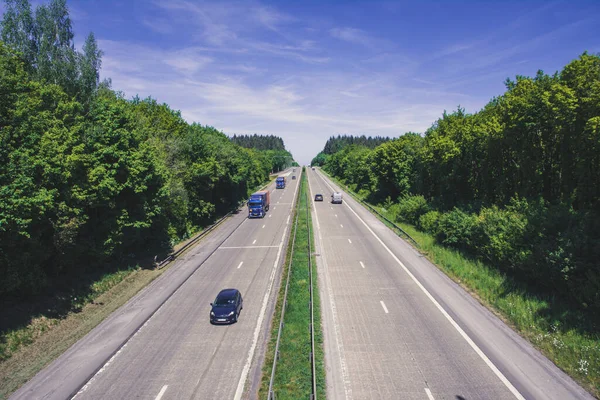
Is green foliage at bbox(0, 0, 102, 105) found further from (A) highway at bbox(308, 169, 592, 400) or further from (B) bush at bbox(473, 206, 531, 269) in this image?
(B) bush at bbox(473, 206, 531, 269)

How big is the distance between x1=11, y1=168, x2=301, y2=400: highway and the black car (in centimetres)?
44

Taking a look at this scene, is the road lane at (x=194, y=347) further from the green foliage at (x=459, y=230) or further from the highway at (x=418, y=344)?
the green foliage at (x=459, y=230)

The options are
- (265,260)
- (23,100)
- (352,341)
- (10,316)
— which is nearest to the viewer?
(352,341)

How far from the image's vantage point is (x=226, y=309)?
20219 millimetres

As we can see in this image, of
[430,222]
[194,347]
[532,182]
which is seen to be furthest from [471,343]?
[430,222]

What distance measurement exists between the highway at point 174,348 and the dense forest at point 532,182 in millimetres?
17628

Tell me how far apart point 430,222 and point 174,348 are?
107ft

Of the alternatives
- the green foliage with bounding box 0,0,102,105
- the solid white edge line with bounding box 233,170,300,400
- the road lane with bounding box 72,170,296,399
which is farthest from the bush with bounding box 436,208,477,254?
the green foliage with bounding box 0,0,102,105

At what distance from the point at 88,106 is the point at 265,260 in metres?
23.4

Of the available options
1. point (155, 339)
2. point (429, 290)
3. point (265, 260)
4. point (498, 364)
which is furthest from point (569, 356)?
point (265, 260)

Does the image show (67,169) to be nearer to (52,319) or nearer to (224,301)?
(52,319)

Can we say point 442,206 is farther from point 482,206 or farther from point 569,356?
point 569,356

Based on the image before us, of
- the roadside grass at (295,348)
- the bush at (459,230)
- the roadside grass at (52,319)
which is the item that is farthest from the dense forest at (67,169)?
the bush at (459,230)

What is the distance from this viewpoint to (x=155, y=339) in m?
18.9
